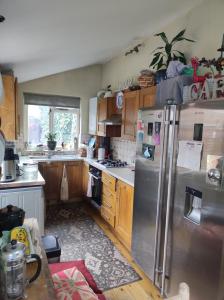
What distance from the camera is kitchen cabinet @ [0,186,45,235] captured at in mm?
2461

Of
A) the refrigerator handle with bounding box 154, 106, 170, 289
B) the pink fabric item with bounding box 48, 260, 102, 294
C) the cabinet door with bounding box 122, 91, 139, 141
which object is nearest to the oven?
the cabinet door with bounding box 122, 91, 139, 141

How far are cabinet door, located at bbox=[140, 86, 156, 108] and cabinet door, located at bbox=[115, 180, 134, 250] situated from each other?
1.01 metres

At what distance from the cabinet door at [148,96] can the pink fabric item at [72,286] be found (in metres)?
1.90

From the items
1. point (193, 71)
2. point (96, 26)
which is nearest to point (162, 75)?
point (193, 71)

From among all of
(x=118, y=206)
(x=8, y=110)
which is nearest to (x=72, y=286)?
(x=118, y=206)

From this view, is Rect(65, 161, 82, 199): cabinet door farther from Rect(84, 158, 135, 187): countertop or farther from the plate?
the plate

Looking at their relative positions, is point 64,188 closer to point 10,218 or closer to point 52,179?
point 52,179

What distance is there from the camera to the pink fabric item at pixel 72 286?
1288mm

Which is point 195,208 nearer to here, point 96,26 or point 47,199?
point 96,26

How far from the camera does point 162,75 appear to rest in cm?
245

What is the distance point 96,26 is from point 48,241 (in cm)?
198

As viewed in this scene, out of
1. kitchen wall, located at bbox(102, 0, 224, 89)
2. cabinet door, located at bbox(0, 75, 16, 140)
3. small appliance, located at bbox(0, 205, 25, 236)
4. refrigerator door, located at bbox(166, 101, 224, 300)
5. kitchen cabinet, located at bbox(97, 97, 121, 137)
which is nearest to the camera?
small appliance, located at bbox(0, 205, 25, 236)

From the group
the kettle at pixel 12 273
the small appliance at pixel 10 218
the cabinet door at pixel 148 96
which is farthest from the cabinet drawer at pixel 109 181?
the kettle at pixel 12 273

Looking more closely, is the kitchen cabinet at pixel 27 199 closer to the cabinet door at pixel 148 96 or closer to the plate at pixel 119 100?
the cabinet door at pixel 148 96
